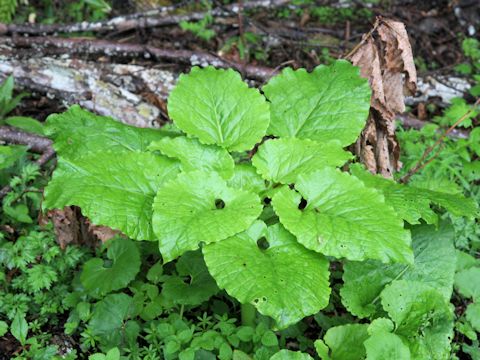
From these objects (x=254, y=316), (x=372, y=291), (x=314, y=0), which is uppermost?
(x=314, y=0)

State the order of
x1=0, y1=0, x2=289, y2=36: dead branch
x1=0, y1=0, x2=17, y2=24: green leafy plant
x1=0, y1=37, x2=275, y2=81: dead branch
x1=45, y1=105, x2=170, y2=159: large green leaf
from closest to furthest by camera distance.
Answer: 1. x1=45, y1=105, x2=170, y2=159: large green leaf
2. x1=0, y1=37, x2=275, y2=81: dead branch
3. x1=0, y1=0, x2=289, y2=36: dead branch
4. x1=0, y1=0, x2=17, y2=24: green leafy plant

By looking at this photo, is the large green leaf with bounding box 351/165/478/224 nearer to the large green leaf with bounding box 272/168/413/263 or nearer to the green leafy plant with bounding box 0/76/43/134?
the large green leaf with bounding box 272/168/413/263

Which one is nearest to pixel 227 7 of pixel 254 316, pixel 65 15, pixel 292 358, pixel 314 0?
pixel 314 0

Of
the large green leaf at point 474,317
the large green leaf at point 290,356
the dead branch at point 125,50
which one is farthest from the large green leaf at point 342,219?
the dead branch at point 125,50

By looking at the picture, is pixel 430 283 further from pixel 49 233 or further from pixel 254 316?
pixel 49 233

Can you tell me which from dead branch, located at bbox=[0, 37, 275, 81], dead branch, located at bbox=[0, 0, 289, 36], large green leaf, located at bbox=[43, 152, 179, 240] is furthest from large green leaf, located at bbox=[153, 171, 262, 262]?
dead branch, located at bbox=[0, 0, 289, 36]

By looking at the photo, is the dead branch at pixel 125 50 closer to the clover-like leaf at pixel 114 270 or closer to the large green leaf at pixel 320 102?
the large green leaf at pixel 320 102
